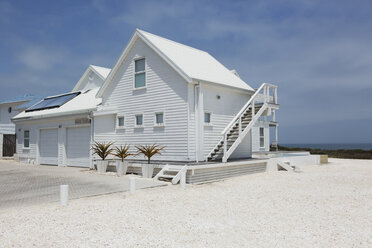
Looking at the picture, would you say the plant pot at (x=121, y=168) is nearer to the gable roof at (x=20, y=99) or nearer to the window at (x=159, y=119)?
the window at (x=159, y=119)

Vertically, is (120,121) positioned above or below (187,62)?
below

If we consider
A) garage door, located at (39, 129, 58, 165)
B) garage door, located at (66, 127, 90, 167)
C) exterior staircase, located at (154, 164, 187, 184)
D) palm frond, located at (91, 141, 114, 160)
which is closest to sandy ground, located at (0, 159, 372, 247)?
exterior staircase, located at (154, 164, 187, 184)

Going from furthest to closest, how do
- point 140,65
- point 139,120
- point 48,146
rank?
point 48,146
point 140,65
point 139,120

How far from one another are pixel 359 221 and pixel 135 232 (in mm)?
4878

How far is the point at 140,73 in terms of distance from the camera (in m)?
16.5

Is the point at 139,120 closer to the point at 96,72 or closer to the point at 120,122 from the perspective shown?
the point at 120,122

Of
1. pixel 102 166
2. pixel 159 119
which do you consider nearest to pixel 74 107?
pixel 102 166

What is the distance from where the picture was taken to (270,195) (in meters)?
10.2

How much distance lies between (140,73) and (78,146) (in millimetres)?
5969

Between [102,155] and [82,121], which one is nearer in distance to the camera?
[102,155]

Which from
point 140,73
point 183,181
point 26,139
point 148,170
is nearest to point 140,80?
point 140,73

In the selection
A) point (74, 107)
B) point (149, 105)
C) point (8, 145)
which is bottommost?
point (8, 145)

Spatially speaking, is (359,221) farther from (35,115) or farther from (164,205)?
(35,115)

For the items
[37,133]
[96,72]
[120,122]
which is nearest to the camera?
[120,122]
